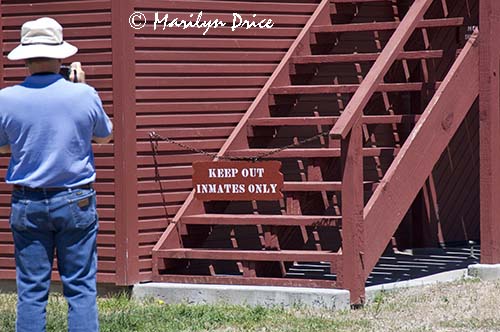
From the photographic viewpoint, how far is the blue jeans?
20.9 ft

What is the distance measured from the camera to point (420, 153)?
976 cm

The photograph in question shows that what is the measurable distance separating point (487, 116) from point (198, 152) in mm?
2355

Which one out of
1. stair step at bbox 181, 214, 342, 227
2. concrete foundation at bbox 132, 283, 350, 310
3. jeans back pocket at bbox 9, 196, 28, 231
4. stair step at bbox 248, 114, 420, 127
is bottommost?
concrete foundation at bbox 132, 283, 350, 310

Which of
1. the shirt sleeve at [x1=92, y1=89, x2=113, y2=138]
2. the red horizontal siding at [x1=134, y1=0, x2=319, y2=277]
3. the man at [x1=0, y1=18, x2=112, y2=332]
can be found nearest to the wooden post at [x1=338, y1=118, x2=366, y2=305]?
the red horizontal siding at [x1=134, y1=0, x2=319, y2=277]

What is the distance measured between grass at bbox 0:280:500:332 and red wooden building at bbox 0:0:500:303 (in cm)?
35

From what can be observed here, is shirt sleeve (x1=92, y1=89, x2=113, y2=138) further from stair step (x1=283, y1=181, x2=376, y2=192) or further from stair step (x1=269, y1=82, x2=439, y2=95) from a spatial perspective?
stair step (x1=269, y1=82, x2=439, y2=95)

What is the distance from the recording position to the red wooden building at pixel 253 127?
948 centimetres

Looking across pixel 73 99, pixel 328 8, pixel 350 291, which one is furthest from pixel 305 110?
pixel 73 99

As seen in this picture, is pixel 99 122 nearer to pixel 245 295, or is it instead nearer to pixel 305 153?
pixel 245 295

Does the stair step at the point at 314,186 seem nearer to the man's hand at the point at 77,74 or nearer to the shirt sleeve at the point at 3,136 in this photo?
the man's hand at the point at 77,74

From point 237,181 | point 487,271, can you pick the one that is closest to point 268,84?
point 237,181

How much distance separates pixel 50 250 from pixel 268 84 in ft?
14.3

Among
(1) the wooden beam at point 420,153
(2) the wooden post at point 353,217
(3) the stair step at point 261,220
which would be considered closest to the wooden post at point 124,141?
(3) the stair step at point 261,220

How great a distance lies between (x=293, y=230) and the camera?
10.4 metres
